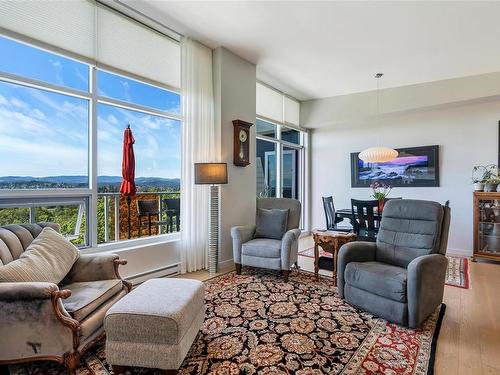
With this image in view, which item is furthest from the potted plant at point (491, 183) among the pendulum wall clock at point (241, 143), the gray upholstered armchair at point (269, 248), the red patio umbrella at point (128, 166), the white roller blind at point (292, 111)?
the red patio umbrella at point (128, 166)

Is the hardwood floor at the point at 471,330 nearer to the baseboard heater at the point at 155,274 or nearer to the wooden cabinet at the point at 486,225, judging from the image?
the baseboard heater at the point at 155,274

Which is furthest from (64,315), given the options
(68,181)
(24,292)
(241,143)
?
(241,143)

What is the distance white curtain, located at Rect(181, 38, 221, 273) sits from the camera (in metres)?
3.85

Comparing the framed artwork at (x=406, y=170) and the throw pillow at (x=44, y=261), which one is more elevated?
the framed artwork at (x=406, y=170)

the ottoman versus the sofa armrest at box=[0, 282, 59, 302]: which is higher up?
the sofa armrest at box=[0, 282, 59, 302]

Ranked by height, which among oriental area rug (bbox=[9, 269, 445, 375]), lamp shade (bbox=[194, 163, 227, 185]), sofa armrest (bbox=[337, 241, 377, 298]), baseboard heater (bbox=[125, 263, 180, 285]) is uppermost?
lamp shade (bbox=[194, 163, 227, 185])

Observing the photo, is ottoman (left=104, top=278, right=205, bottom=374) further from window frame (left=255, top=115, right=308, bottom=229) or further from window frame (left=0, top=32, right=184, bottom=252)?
window frame (left=255, top=115, right=308, bottom=229)

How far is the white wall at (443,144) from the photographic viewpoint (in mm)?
4973

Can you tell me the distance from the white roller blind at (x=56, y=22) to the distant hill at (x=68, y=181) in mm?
1318

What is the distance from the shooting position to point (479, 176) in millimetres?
4965

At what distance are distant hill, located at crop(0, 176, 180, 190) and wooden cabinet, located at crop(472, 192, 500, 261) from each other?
4794mm

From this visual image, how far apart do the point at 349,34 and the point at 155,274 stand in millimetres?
3915

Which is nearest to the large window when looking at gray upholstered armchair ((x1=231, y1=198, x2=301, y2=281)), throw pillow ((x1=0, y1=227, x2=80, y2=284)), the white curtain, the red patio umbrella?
the white curtain

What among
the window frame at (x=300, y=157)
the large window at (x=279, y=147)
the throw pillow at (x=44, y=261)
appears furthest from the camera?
the window frame at (x=300, y=157)
